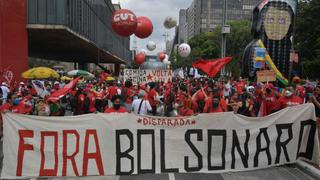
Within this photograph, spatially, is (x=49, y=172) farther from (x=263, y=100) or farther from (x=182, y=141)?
(x=263, y=100)

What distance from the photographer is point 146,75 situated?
53.0ft

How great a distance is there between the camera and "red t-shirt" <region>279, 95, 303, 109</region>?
31.4ft

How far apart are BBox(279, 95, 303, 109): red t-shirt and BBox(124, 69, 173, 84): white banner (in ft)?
23.4

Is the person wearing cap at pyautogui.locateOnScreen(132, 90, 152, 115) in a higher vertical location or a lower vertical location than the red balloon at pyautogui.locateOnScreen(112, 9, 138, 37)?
lower

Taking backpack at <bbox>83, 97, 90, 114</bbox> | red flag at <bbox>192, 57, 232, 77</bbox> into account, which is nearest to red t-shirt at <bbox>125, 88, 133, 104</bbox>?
backpack at <bbox>83, 97, 90, 114</bbox>

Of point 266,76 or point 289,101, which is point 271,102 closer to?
point 289,101

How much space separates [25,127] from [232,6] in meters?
134

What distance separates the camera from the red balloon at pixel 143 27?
738 inches

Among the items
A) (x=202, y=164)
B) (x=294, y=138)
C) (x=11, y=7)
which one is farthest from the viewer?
(x=11, y=7)

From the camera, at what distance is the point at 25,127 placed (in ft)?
23.3

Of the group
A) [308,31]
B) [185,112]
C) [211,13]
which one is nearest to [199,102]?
[185,112]

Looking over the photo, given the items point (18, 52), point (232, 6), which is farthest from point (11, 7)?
point (232, 6)

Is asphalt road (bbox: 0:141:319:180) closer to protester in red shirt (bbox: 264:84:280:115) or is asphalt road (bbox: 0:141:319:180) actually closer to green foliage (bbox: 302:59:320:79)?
protester in red shirt (bbox: 264:84:280:115)

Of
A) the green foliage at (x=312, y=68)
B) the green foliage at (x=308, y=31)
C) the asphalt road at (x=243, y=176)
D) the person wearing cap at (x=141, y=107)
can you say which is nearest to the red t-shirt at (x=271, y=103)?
the asphalt road at (x=243, y=176)
